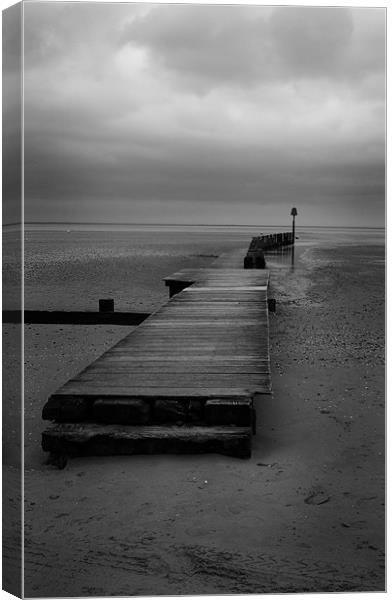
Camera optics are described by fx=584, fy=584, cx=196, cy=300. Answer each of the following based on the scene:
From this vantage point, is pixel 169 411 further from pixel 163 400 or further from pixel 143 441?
pixel 143 441

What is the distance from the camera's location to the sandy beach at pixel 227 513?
271 centimetres

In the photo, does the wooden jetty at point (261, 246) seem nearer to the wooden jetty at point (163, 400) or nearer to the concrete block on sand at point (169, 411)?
the wooden jetty at point (163, 400)

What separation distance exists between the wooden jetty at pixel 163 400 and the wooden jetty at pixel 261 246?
1028 cm

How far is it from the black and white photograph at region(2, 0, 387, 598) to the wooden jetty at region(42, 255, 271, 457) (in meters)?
0.01

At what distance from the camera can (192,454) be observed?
12.4 feet

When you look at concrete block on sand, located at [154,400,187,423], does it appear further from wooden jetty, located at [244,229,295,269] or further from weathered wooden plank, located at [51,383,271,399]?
wooden jetty, located at [244,229,295,269]

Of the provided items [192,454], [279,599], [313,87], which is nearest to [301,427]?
[192,454]

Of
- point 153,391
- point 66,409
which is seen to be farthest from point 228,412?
point 66,409

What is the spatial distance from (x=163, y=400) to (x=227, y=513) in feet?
3.07

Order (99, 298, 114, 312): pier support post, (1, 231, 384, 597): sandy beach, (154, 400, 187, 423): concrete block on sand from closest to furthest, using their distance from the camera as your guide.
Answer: (1, 231, 384, 597): sandy beach
(154, 400, 187, 423): concrete block on sand
(99, 298, 114, 312): pier support post

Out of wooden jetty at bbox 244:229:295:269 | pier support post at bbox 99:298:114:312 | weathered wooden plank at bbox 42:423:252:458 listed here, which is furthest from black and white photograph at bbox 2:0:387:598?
wooden jetty at bbox 244:229:295:269

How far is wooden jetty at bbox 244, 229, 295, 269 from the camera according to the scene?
51.6ft

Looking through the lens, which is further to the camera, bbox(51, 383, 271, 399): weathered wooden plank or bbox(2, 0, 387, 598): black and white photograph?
bbox(51, 383, 271, 399): weathered wooden plank
